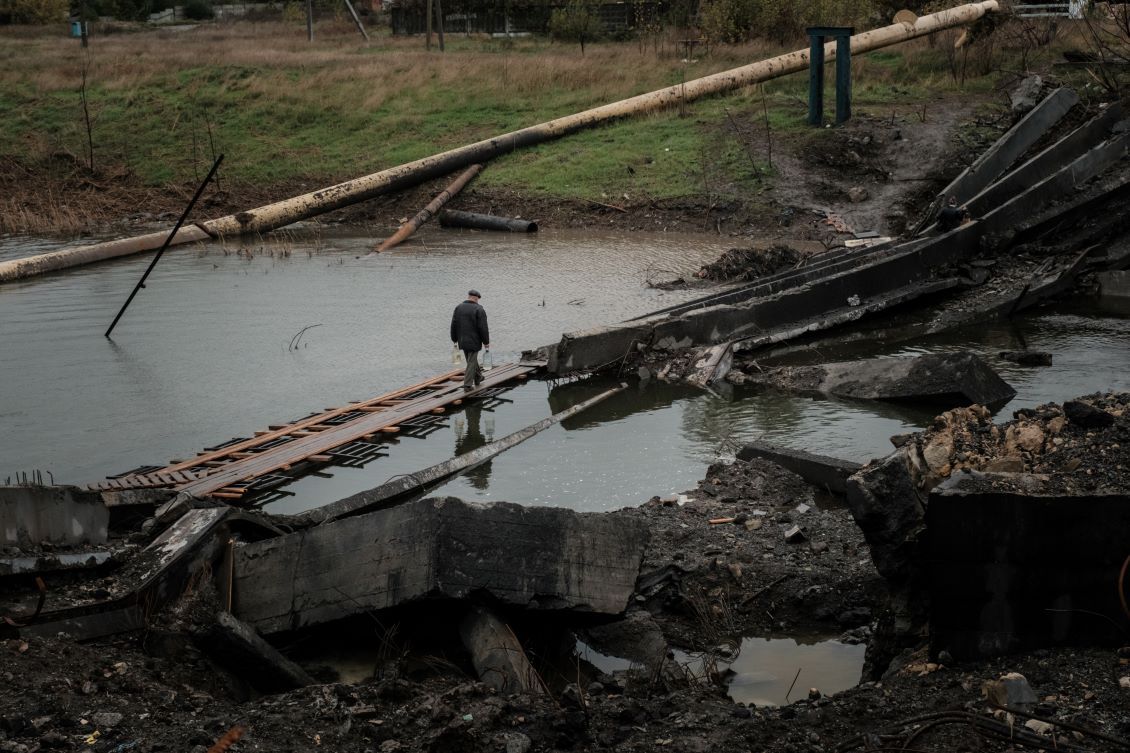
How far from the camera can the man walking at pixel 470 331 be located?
12.8 m

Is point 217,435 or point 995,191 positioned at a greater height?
point 995,191

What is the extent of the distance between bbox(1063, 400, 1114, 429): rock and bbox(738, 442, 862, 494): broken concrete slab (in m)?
1.96

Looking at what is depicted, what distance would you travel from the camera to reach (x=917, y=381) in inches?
479

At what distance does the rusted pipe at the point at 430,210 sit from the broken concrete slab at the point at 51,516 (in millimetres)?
14793

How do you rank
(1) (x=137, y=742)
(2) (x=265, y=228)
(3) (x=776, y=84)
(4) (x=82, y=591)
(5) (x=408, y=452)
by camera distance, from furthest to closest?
(3) (x=776, y=84) → (2) (x=265, y=228) → (5) (x=408, y=452) → (4) (x=82, y=591) → (1) (x=137, y=742)

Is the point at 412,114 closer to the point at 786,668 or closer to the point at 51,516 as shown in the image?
the point at 51,516

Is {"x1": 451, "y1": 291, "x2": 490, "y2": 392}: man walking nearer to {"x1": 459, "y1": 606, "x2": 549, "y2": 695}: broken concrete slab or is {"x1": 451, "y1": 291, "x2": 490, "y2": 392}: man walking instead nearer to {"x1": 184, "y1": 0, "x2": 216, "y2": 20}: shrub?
{"x1": 459, "y1": 606, "x2": 549, "y2": 695}: broken concrete slab

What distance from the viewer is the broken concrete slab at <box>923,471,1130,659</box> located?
5.80 m

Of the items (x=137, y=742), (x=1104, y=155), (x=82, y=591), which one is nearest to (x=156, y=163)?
(x=1104, y=155)

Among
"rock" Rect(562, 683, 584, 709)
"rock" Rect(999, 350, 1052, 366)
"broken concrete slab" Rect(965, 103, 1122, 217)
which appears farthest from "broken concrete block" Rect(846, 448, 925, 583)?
"broken concrete slab" Rect(965, 103, 1122, 217)

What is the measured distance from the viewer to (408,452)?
1147cm

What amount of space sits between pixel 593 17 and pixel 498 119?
16486 mm

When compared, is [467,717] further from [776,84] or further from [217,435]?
[776,84]

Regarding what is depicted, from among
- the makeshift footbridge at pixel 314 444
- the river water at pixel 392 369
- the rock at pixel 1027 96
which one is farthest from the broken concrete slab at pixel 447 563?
Answer: the rock at pixel 1027 96
